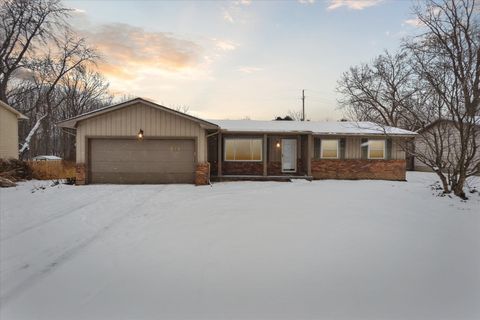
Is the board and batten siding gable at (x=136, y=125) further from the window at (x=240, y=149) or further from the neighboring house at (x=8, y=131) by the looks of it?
the neighboring house at (x=8, y=131)

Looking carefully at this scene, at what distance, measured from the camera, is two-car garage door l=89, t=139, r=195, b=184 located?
11.3 meters

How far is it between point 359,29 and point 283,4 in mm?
4238

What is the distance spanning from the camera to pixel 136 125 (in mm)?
11219

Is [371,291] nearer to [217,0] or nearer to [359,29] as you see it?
[217,0]

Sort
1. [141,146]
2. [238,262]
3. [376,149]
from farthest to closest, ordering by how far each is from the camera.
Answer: [376,149], [141,146], [238,262]

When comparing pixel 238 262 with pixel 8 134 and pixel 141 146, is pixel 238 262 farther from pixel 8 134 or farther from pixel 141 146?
pixel 8 134

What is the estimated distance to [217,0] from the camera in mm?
10094

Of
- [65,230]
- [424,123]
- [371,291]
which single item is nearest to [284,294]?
[371,291]

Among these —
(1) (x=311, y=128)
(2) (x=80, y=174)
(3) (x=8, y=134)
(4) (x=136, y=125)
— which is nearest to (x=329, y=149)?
(1) (x=311, y=128)

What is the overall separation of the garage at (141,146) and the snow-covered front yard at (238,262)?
4.19 metres

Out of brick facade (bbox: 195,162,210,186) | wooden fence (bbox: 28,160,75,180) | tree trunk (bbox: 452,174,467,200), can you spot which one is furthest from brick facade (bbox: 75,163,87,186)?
tree trunk (bbox: 452,174,467,200)

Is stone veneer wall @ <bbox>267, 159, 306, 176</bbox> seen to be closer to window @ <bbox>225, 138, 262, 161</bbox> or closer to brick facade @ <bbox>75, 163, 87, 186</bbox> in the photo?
window @ <bbox>225, 138, 262, 161</bbox>

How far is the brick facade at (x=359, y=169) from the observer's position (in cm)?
1373

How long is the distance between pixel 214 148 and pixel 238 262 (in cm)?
1043
